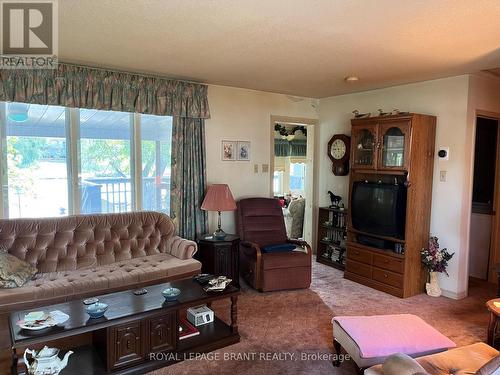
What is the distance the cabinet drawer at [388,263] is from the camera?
13.2 ft

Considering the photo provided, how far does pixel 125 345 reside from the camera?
2516mm

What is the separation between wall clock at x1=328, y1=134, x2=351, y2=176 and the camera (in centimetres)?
507

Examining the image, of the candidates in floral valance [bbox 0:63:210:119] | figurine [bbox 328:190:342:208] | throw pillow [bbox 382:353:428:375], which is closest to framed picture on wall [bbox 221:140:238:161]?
floral valance [bbox 0:63:210:119]

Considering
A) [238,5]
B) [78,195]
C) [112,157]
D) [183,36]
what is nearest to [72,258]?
[78,195]

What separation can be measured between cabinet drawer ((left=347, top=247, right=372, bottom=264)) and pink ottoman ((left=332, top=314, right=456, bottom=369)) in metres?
1.77

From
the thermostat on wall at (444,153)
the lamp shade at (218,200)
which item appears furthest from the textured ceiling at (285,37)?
the lamp shade at (218,200)

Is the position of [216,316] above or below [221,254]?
below

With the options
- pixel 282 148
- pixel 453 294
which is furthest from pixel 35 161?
pixel 282 148

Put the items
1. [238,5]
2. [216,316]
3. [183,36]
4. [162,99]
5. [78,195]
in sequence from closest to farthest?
[238,5] < [183,36] < [216,316] < [78,195] < [162,99]

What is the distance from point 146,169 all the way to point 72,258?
1294 mm

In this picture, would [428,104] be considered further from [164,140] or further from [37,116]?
[37,116]

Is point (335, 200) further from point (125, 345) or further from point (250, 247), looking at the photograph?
point (125, 345)

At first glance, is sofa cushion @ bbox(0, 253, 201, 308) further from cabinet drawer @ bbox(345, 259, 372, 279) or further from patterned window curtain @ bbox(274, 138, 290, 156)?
patterned window curtain @ bbox(274, 138, 290, 156)

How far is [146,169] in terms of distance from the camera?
4.23 m
